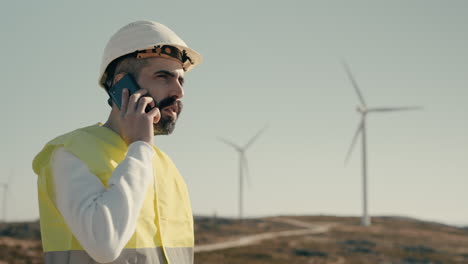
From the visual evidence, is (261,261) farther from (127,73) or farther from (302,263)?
(127,73)

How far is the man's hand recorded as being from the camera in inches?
125

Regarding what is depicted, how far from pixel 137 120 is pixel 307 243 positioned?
45.7 metres

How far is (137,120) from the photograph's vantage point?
10.4 ft

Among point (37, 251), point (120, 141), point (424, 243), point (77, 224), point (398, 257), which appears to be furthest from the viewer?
point (424, 243)

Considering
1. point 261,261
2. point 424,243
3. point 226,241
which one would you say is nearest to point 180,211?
point 261,261

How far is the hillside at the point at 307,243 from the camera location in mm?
36125

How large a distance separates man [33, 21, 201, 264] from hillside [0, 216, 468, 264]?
27.6m

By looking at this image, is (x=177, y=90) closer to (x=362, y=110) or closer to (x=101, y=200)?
(x=101, y=200)

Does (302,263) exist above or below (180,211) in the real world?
below

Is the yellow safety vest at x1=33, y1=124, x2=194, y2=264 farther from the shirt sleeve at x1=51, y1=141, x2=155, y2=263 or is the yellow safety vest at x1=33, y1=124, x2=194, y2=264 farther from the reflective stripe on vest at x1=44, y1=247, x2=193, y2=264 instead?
the shirt sleeve at x1=51, y1=141, x2=155, y2=263

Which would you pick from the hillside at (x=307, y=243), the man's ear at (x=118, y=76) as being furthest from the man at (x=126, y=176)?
the hillside at (x=307, y=243)

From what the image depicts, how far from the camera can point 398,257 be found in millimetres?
41094

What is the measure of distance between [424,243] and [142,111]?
2093 inches

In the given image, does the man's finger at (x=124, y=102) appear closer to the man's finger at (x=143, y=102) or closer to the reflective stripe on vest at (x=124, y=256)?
the man's finger at (x=143, y=102)
